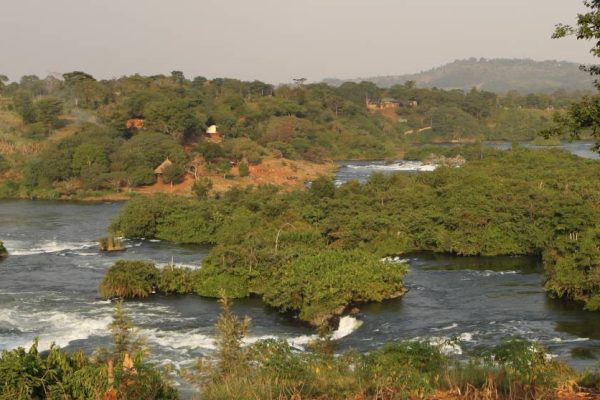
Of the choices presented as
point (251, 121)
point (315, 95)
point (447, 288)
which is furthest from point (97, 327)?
point (315, 95)

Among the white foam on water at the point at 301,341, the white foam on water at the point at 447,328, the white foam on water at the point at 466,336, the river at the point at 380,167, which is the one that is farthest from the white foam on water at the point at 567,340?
the river at the point at 380,167

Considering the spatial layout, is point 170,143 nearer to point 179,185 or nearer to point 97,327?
point 179,185

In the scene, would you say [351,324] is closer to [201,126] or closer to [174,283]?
[174,283]

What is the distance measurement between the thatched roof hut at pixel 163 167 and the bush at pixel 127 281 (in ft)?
94.8

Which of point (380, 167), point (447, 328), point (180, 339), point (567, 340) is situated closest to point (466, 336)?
point (447, 328)

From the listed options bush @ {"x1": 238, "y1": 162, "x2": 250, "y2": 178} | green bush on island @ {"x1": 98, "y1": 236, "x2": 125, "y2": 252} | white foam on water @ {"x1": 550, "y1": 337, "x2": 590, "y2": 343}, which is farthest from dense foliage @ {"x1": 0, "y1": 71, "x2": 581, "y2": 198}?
white foam on water @ {"x1": 550, "y1": 337, "x2": 590, "y2": 343}

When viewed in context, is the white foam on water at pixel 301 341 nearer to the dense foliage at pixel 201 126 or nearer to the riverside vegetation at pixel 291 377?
the riverside vegetation at pixel 291 377

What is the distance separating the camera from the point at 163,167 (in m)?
A: 54.7

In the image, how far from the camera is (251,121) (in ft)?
252

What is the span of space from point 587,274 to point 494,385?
16164mm

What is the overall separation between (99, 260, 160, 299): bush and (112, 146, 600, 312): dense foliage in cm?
192

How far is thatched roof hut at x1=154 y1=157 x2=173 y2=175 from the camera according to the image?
2147 inches

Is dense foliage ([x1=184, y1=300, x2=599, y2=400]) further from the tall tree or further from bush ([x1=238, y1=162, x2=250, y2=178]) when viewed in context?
bush ([x1=238, y1=162, x2=250, y2=178])

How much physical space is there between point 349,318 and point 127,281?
8395mm
